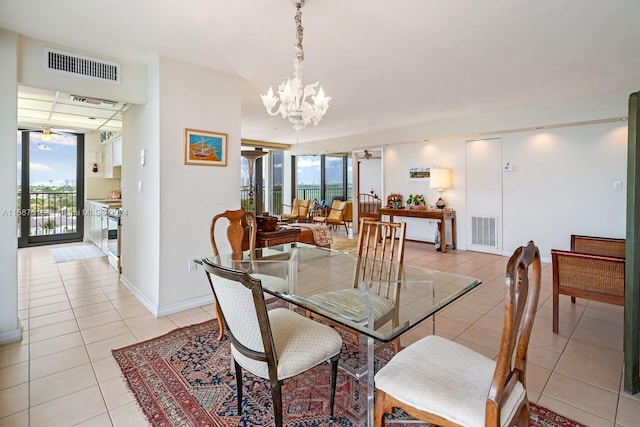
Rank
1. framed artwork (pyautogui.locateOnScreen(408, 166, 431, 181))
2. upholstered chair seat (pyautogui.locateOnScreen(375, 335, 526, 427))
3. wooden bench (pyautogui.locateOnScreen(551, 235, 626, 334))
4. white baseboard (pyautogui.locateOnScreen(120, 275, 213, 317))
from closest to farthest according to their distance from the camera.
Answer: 1. upholstered chair seat (pyautogui.locateOnScreen(375, 335, 526, 427))
2. wooden bench (pyautogui.locateOnScreen(551, 235, 626, 334))
3. white baseboard (pyautogui.locateOnScreen(120, 275, 213, 317))
4. framed artwork (pyautogui.locateOnScreen(408, 166, 431, 181))

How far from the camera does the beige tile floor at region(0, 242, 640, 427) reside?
1699 mm

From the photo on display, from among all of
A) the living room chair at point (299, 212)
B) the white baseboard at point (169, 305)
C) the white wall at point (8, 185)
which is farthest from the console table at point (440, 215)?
the white wall at point (8, 185)

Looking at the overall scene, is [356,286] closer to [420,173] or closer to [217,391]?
[217,391]

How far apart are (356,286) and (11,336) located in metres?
2.70

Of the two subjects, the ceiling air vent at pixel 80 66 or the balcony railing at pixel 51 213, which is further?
the balcony railing at pixel 51 213

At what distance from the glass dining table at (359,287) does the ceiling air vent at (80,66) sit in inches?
82.7

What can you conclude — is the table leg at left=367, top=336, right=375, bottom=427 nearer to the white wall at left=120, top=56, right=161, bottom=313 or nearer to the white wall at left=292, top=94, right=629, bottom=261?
the white wall at left=120, top=56, right=161, bottom=313

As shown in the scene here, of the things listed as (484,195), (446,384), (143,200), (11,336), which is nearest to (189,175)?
(143,200)

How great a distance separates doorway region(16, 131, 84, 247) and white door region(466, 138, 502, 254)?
7.81 m

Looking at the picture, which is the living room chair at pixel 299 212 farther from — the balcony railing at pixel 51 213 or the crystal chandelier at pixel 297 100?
the crystal chandelier at pixel 297 100

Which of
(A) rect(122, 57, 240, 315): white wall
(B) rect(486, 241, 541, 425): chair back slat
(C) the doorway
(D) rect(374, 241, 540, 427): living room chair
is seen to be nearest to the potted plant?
(A) rect(122, 57, 240, 315): white wall

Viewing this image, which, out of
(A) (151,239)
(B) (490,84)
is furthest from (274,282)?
(B) (490,84)

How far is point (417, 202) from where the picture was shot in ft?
21.3

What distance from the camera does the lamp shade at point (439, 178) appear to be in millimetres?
5961
